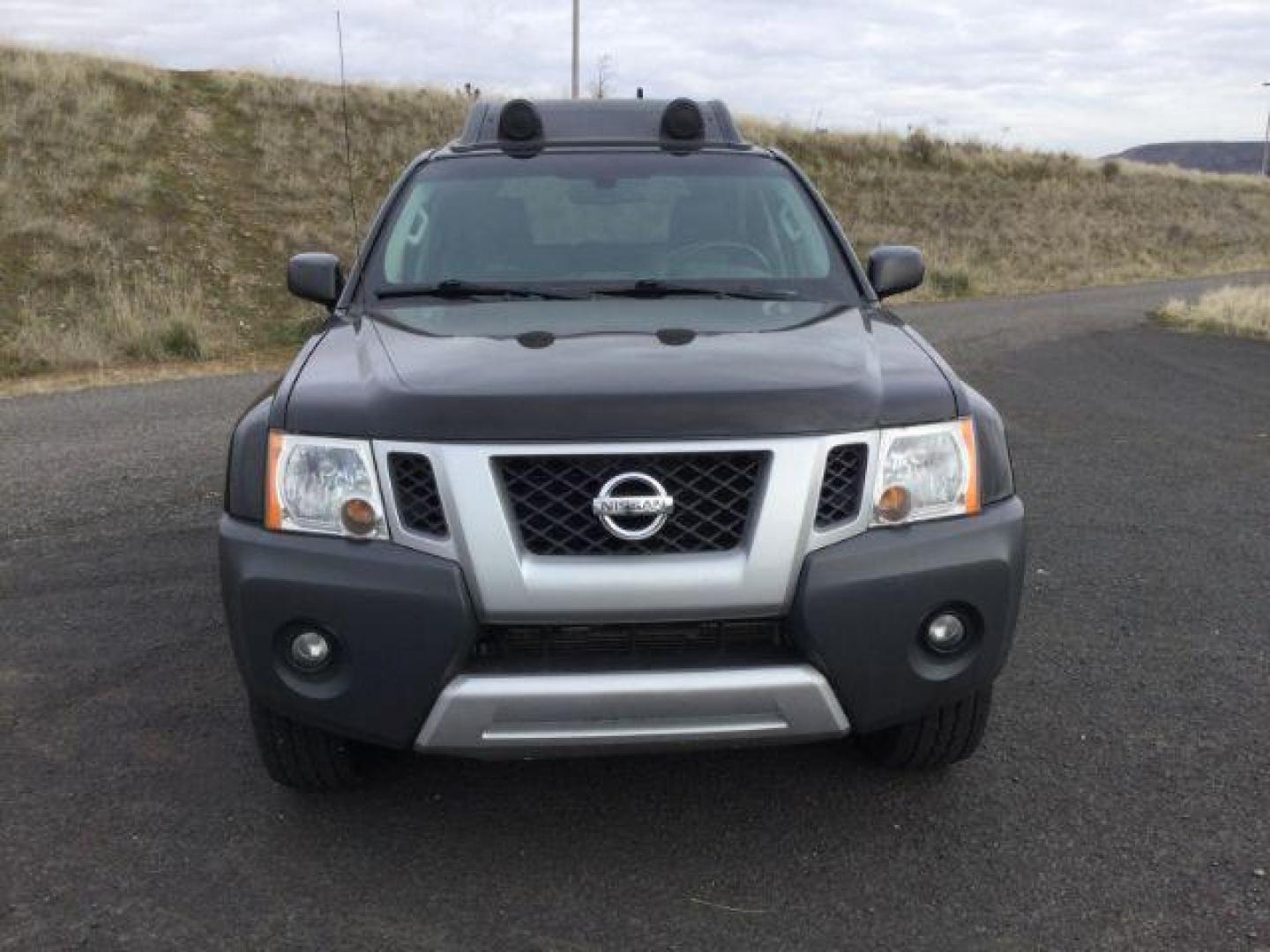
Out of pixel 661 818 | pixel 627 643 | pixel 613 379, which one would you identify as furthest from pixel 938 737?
pixel 613 379

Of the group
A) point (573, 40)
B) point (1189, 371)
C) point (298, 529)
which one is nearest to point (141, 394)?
point (298, 529)

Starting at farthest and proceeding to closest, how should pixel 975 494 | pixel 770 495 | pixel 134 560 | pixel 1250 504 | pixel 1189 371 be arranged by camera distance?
pixel 1189 371, pixel 1250 504, pixel 134 560, pixel 975 494, pixel 770 495

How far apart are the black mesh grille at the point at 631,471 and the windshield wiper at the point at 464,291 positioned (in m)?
1.11

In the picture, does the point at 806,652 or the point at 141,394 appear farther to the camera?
the point at 141,394

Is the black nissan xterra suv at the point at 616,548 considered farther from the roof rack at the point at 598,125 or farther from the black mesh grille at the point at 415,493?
the roof rack at the point at 598,125

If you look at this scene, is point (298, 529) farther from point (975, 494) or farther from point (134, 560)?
point (134, 560)

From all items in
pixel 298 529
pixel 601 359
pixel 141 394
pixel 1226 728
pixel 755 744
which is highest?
pixel 601 359

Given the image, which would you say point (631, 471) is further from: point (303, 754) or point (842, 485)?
point (303, 754)

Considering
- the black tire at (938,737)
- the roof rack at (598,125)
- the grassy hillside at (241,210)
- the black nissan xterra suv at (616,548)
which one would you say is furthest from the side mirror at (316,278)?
the grassy hillside at (241,210)

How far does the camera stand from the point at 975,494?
2.70 meters

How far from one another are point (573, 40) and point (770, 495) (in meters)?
26.8

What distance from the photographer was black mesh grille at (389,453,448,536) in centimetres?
252

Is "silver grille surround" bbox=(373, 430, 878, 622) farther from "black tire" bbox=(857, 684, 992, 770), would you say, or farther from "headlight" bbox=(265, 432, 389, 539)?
"black tire" bbox=(857, 684, 992, 770)

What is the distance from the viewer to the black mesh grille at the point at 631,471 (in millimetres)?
2494
